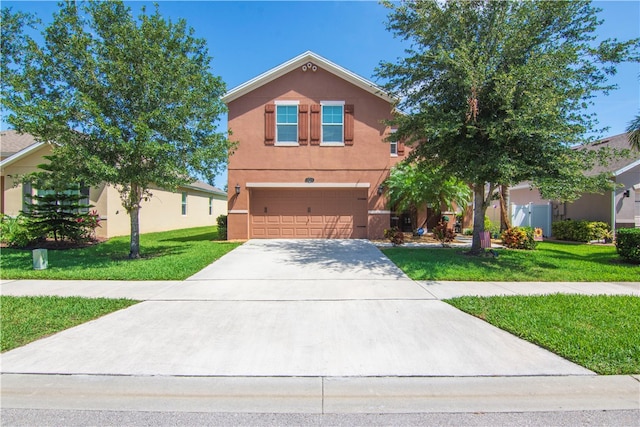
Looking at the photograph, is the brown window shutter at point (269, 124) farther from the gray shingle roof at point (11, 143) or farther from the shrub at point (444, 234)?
the gray shingle roof at point (11, 143)

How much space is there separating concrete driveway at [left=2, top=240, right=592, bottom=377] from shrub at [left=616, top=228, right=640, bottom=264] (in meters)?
7.36

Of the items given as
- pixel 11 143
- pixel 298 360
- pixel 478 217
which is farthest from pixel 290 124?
pixel 11 143

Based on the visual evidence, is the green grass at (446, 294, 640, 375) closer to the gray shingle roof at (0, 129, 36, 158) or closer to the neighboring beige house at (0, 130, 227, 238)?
the neighboring beige house at (0, 130, 227, 238)

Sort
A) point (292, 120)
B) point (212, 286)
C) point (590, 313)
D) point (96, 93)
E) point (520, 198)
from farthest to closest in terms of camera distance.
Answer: point (520, 198), point (292, 120), point (96, 93), point (212, 286), point (590, 313)

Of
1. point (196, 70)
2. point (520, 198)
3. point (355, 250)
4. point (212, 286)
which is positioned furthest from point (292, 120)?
point (520, 198)

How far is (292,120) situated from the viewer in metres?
15.0

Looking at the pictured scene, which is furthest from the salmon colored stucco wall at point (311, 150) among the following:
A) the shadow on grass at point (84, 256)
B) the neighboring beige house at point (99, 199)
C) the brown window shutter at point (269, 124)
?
the neighboring beige house at point (99, 199)

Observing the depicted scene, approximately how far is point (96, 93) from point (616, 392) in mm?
11836

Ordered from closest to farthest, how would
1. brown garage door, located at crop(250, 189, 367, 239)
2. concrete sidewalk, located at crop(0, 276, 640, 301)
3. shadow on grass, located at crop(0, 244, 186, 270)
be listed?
1. concrete sidewalk, located at crop(0, 276, 640, 301)
2. shadow on grass, located at crop(0, 244, 186, 270)
3. brown garage door, located at crop(250, 189, 367, 239)

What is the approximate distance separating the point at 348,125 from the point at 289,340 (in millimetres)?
12138

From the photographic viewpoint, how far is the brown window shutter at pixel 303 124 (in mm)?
14859

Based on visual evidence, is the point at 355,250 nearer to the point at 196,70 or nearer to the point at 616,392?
the point at 196,70

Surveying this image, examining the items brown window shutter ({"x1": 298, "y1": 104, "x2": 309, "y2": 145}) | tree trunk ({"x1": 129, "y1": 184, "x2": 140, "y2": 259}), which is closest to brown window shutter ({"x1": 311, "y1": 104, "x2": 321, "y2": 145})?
brown window shutter ({"x1": 298, "y1": 104, "x2": 309, "y2": 145})

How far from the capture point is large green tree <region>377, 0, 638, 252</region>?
7.84m
